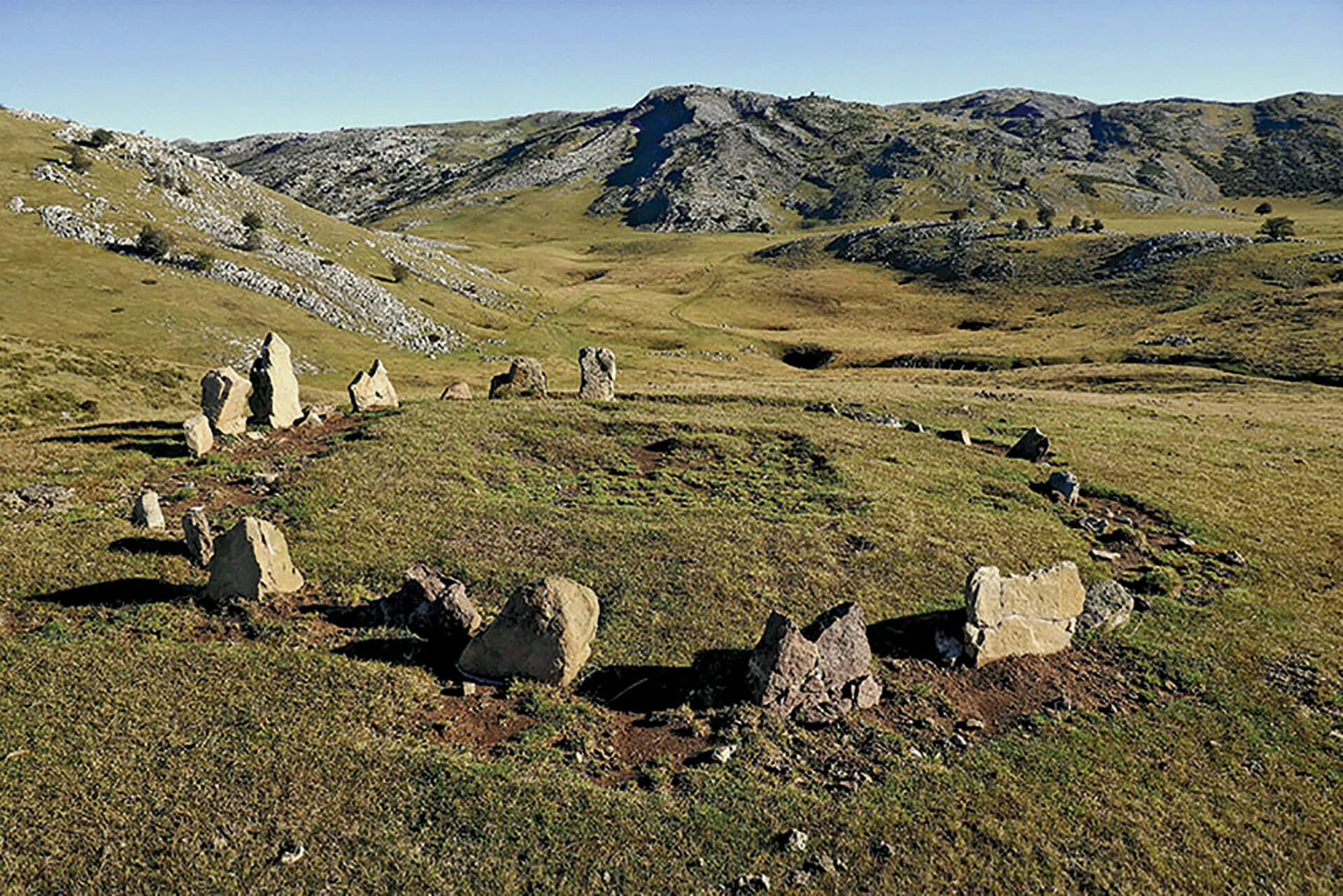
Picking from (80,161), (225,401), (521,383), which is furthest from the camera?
(80,161)

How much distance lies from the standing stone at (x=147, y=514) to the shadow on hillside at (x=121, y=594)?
11.9 ft

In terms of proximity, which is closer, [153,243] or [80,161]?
[153,243]

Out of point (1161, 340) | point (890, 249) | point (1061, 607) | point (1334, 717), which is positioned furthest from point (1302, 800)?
point (890, 249)

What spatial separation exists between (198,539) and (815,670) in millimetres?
17666

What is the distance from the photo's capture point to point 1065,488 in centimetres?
3097

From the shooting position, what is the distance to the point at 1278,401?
2247 inches

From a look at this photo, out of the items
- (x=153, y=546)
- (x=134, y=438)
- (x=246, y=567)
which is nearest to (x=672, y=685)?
(x=246, y=567)

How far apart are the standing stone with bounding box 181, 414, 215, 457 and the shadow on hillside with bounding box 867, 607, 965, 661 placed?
27.1m

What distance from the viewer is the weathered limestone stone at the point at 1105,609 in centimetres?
1995

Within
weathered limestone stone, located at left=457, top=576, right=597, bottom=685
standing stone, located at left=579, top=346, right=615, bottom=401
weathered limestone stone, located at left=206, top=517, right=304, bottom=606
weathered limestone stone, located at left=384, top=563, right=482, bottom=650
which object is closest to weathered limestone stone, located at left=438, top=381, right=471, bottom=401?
standing stone, located at left=579, top=346, right=615, bottom=401

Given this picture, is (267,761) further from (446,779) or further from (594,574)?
(594,574)

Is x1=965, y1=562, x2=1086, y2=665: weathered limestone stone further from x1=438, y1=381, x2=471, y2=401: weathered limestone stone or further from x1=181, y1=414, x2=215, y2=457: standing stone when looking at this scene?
x1=438, y1=381, x2=471, y2=401: weathered limestone stone

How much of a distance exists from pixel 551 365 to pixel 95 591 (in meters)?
64.0

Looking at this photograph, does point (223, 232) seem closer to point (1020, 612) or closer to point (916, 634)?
point (916, 634)
